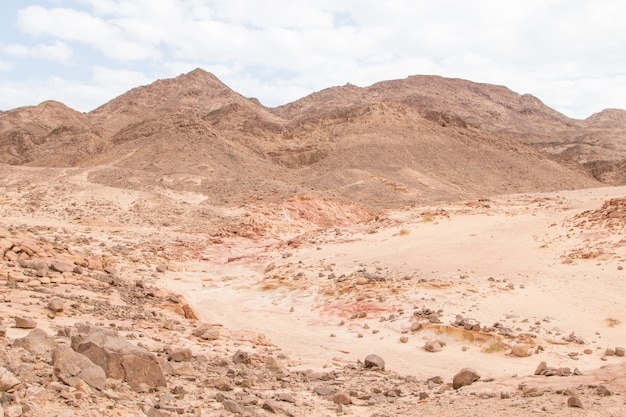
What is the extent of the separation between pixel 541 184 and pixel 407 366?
42643mm

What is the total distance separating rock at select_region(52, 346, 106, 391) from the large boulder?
21 centimetres

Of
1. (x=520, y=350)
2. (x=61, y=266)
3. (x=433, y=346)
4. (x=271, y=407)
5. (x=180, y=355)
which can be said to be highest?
(x=61, y=266)

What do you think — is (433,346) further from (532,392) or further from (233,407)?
(233,407)

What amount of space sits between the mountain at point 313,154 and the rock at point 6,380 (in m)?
24.8

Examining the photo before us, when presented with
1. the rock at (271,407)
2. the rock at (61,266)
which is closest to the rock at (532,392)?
the rock at (271,407)

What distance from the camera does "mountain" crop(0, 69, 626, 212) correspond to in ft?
115

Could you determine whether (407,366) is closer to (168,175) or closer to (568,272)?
(568,272)

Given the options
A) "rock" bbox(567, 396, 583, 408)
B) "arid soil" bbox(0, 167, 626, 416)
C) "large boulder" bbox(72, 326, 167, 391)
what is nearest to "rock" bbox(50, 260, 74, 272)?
"arid soil" bbox(0, 167, 626, 416)

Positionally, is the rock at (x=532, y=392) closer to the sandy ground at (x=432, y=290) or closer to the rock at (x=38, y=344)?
the sandy ground at (x=432, y=290)

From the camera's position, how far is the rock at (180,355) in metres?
7.11

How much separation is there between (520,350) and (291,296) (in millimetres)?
6164

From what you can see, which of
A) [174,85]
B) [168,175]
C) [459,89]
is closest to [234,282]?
[168,175]

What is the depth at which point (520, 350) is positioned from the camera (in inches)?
369

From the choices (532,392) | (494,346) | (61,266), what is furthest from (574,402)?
(61,266)
